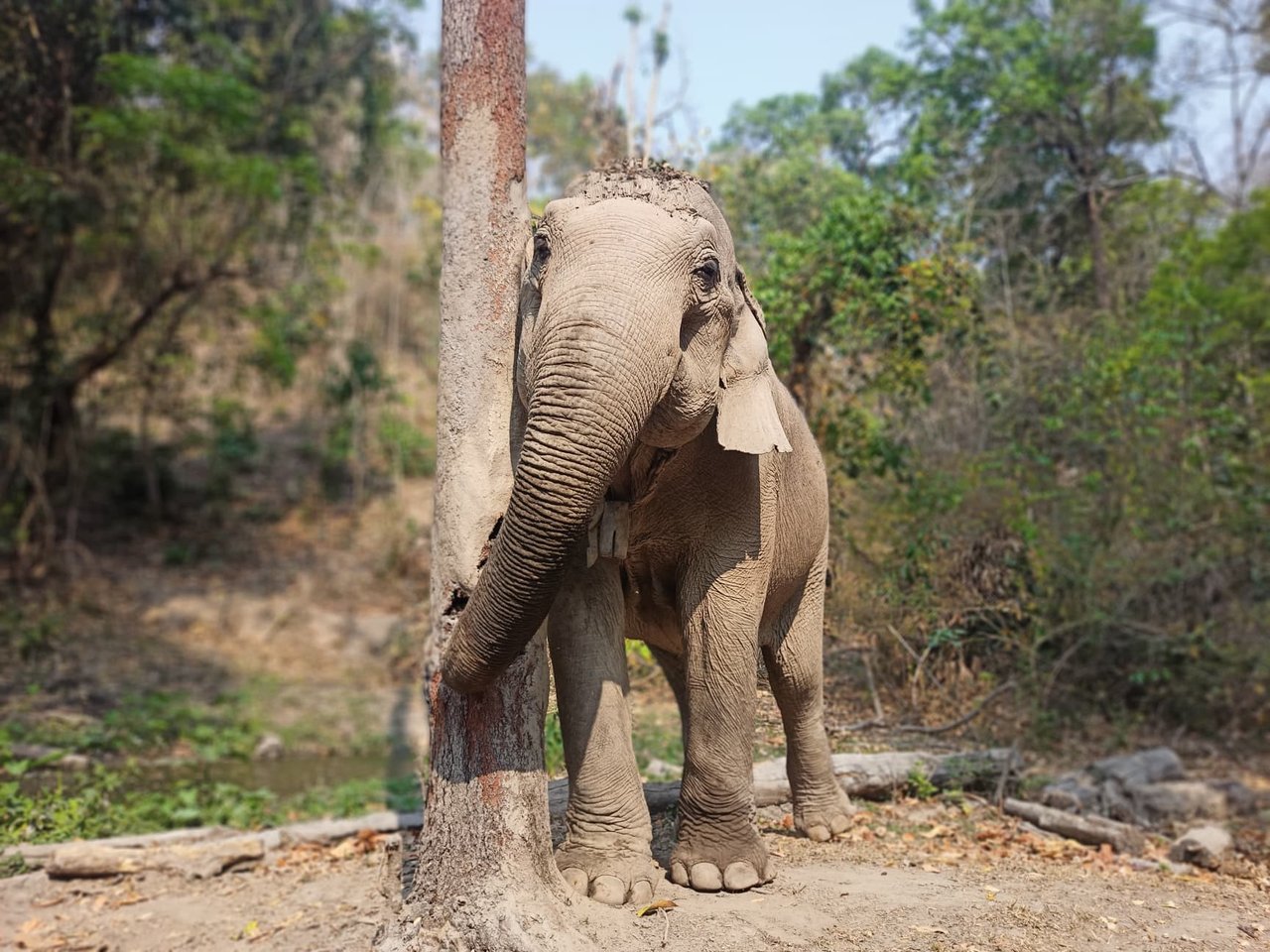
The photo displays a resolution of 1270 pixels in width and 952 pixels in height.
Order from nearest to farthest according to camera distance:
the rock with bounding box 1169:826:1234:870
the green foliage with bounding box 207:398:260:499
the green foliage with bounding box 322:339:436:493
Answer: the rock with bounding box 1169:826:1234:870 → the green foliage with bounding box 207:398:260:499 → the green foliage with bounding box 322:339:436:493

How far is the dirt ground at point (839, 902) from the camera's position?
4012 mm

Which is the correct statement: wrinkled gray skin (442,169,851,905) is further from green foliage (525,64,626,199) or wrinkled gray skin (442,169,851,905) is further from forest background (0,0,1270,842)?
green foliage (525,64,626,199)

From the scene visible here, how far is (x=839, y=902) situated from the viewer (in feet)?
14.2

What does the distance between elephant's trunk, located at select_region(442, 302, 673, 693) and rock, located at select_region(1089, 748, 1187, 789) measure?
20.8 feet

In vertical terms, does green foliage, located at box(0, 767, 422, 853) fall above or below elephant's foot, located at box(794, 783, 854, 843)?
below

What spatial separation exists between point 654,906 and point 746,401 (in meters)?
1.90

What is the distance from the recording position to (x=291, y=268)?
16.8 m

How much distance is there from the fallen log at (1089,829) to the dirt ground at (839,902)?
6.4 inches

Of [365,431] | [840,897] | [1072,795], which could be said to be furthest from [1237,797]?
[365,431]

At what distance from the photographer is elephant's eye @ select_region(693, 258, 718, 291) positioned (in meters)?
3.93

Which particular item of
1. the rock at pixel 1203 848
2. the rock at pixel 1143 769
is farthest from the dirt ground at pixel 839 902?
the rock at pixel 1143 769

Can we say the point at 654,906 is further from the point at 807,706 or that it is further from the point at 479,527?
the point at 807,706

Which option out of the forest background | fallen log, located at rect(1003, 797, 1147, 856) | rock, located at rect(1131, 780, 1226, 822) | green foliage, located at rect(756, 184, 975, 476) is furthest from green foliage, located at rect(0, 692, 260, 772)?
rock, located at rect(1131, 780, 1226, 822)

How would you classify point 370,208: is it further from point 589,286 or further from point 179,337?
point 589,286
